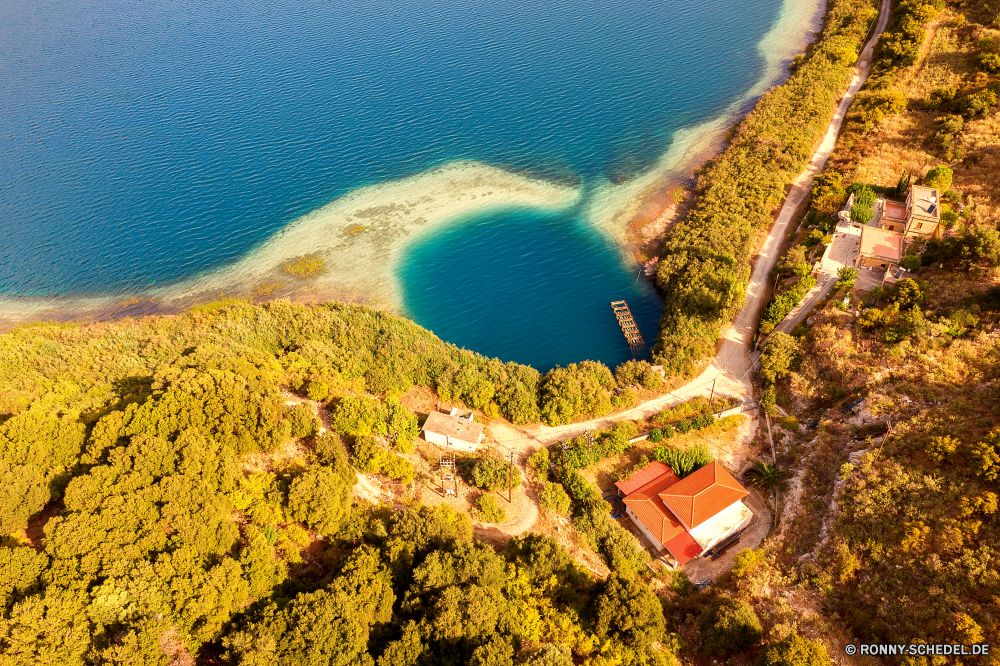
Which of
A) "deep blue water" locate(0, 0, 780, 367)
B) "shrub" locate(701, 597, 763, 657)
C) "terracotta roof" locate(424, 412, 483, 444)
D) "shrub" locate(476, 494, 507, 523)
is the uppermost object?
"deep blue water" locate(0, 0, 780, 367)

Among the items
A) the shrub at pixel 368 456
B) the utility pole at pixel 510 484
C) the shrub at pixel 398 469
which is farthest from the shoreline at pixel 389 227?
the utility pole at pixel 510 484

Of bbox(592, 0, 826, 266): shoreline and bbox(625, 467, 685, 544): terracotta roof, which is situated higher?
bbox(592, 0, 826, 266): shoreline

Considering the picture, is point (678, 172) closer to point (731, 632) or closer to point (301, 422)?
point (301, 422)


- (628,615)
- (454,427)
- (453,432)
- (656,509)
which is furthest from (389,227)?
(628,615)

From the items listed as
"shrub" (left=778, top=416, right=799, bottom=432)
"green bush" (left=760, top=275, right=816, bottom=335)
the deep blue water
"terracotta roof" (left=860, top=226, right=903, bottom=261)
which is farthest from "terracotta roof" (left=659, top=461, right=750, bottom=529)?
"terracotta roof" (left=860, top=226, right=903, bottom=261)

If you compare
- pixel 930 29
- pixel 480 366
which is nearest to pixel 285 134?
pixel 480 366

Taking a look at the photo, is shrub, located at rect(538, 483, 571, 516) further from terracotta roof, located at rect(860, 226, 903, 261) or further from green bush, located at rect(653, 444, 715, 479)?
terracotta roof, located at rect(860, 226, 903, 261)

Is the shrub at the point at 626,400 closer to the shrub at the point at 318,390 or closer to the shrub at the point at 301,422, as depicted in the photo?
the shrub at the point at 318,390
